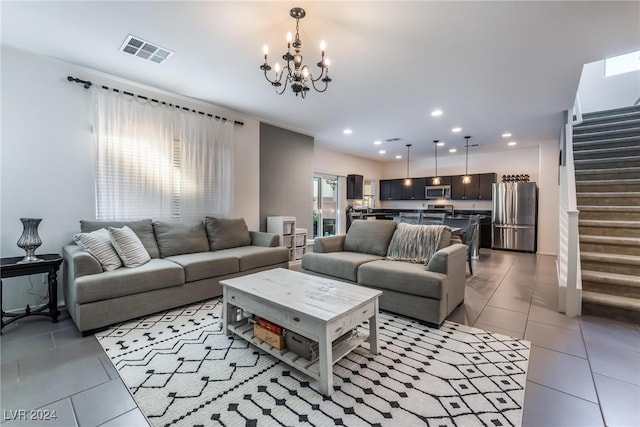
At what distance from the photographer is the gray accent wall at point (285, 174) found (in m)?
5.11

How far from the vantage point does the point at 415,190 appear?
876 centimetres

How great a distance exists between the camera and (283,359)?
1822mm

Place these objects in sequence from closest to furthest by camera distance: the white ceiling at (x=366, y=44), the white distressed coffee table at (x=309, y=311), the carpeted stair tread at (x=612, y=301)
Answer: the white distressed coffee table at (x=309, y=311) < the white ceiling at (x=366, y=44) < the carpeted stair tread at (x=612, y=301)

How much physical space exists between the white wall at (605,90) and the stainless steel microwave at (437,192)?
10.9 feet

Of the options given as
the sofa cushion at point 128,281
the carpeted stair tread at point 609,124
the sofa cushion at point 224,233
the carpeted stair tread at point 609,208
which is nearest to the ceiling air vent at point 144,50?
the sofa cushion at point 224,233

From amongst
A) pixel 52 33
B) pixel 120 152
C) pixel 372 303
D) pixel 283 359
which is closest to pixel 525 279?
pixel 372 303

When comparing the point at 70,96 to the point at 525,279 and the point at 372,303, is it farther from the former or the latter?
the point at 525,279

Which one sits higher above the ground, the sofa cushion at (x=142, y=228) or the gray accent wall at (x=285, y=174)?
the gray accent wall at (x=285, y=174)

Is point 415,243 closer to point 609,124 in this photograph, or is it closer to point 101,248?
point 101,248

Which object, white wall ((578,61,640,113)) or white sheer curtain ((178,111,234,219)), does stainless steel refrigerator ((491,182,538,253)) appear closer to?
white wall ((578,61,640,113))

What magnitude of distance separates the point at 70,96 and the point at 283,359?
3.65m

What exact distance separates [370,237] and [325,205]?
399cm

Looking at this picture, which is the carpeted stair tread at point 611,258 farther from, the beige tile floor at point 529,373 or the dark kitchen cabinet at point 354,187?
the dark kitchen cabinet at point 354,187

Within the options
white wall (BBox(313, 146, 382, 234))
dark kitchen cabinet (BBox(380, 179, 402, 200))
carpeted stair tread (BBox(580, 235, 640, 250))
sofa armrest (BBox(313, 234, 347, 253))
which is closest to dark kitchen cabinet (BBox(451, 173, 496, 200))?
dark kitchen cabinet (BBox(380, 179, 402, 200))
